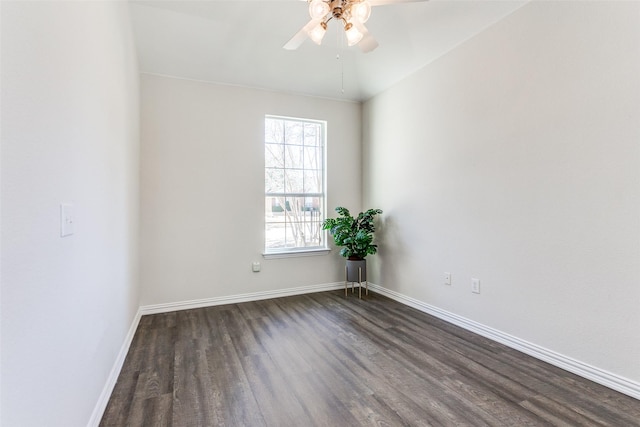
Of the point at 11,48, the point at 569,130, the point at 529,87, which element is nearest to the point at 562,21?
the point at 529,87

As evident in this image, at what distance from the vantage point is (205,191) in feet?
12.1

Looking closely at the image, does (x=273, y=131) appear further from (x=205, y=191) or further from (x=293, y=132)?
(x=205, y=191)

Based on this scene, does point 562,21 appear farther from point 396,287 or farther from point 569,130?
point 396,287

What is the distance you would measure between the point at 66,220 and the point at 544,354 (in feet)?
10.1

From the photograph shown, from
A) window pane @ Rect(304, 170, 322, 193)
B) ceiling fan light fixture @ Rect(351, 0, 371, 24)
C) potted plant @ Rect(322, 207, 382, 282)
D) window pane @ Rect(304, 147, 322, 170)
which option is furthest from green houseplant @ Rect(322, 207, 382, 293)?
ceiling fan light fixture @ Rect(351, 0, 371, 24)

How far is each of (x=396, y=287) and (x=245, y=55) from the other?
3.27 m

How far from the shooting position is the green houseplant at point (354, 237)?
3.89m

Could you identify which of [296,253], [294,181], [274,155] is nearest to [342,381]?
[296,253]

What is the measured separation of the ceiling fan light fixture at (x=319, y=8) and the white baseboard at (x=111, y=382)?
8.60ft

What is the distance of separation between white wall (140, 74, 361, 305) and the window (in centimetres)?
16

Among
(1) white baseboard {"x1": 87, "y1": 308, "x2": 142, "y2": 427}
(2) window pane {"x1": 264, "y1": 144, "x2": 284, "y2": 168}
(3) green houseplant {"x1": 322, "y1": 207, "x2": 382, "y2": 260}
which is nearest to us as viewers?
(1) white baseboard {"x1": 87, "y1": 308, "x2": 142, "y2": 427}

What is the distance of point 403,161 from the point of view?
3783 millimetres

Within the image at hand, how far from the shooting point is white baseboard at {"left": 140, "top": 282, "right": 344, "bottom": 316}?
3.46m

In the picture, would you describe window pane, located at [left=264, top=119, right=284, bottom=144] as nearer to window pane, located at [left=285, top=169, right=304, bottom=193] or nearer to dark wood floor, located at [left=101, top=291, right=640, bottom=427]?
window pane, located at [left=285, top=169, right=304, bottom=193]
